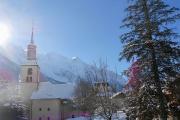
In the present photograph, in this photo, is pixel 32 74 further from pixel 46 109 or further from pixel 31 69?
pixel 46 109

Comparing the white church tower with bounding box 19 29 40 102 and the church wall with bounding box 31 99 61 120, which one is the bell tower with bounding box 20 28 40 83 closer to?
the white church tower with bounding box 19 29 40 102

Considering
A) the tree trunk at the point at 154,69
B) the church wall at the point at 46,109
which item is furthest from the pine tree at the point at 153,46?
the church wall at the point at 46,109

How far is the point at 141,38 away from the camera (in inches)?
1068

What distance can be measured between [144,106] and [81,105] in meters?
41.2

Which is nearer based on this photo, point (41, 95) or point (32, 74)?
point (41, 95)

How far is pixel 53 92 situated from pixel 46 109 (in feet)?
15.6

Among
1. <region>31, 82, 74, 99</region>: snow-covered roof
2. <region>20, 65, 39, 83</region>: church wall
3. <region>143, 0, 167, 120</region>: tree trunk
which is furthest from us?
<region>20, 65, 39, 83</region>: church wall

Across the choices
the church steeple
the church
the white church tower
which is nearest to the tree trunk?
the church

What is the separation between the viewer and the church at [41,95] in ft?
258

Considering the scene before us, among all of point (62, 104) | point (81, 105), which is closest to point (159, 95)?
point (81, 105)

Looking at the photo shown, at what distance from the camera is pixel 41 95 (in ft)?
264

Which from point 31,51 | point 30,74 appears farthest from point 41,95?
point 31,51

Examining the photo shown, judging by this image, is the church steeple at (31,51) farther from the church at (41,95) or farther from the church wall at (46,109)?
the church wall at (46,109)

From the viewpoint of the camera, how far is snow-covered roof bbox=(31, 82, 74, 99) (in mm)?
80250
